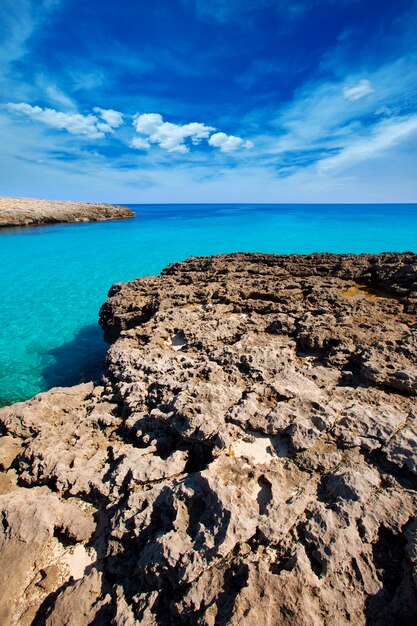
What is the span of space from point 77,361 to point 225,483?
9.18 metres

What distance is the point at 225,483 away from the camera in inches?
162

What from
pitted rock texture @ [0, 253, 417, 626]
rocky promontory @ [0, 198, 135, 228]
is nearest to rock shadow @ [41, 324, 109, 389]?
pitted rock texture @ [0, 253, 417, 626]

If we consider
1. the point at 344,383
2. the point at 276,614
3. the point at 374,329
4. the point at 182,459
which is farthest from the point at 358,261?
the point at 276,614

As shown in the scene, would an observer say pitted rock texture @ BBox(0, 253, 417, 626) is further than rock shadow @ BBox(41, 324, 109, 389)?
No

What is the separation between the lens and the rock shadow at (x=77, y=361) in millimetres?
10480

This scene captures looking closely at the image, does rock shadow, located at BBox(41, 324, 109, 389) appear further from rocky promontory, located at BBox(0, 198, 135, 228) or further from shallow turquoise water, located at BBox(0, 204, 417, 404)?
rocky promontory, located at BBox(0, 198, 135, 228)

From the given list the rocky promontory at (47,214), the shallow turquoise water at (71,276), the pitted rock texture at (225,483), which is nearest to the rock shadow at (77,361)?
the shallow turquoise water at (71,276)

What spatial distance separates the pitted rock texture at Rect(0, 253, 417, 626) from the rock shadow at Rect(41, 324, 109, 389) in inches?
140

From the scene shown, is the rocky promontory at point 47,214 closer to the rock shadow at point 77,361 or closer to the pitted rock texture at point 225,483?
the rock shadow at point 77,361

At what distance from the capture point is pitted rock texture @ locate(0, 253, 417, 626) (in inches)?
129

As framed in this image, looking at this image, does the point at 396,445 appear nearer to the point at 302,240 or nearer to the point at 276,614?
the point at 276,614

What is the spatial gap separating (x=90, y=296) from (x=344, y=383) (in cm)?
1710

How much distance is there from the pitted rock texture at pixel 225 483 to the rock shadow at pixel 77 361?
3.54 meters

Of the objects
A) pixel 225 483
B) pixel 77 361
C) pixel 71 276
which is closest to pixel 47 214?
pixel 71 276
